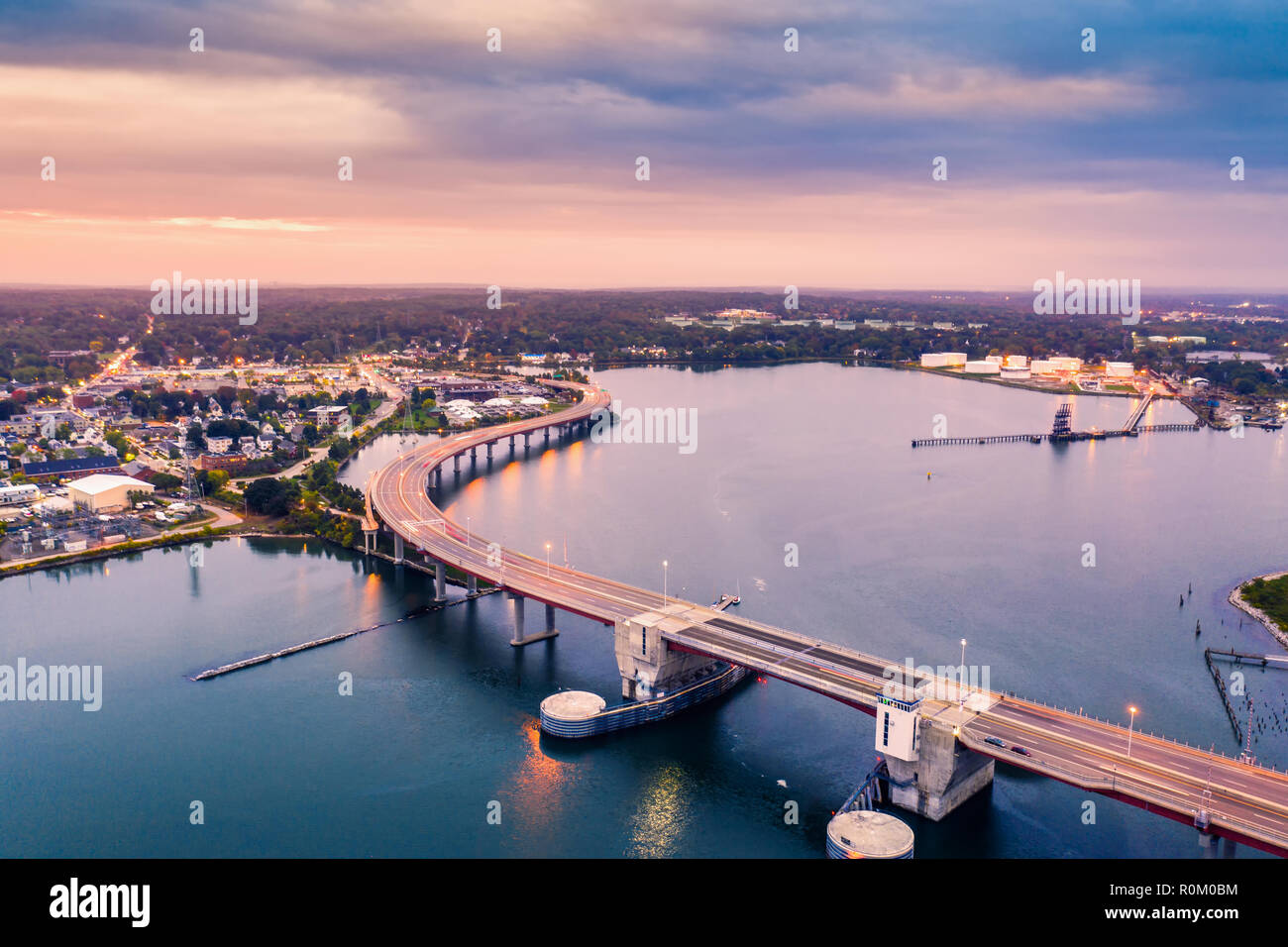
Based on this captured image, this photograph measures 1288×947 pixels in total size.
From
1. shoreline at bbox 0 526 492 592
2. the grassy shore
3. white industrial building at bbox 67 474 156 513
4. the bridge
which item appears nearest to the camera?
the bridge

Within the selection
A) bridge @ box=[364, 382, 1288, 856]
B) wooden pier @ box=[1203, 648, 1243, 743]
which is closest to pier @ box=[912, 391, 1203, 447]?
wooden pier @ box=[1203, 648, 1243, 743]

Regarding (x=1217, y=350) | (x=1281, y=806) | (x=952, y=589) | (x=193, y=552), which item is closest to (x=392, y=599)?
(x=193, y=552)

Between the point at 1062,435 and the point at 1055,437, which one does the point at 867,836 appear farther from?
the point at 1062,435

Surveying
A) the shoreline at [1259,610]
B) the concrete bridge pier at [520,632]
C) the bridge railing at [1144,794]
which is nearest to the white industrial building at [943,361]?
the shoreline at [1259,610]

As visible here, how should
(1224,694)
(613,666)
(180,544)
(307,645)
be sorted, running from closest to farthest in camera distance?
1. (1224,694)
2. (613,666)
3. (307,645)
4. (180,544)

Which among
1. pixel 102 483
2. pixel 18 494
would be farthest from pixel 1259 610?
pixel 18 494

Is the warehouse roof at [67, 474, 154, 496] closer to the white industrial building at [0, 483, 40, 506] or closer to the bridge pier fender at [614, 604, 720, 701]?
the white industrial building at [0, 483, 40, 506]
